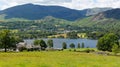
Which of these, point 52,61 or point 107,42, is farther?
point 107,42

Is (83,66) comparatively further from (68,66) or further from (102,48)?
(102,48)

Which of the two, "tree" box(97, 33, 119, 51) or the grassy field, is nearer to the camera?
the grassy field

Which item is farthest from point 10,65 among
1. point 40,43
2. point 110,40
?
point 40,43

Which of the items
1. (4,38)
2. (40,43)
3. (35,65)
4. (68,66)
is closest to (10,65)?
(35,65)

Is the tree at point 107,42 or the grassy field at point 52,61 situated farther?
the tree at point 107,42

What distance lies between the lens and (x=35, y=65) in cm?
4731

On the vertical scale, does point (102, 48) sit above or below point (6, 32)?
Result: below

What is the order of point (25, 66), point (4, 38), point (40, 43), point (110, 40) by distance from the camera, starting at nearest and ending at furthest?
point (25, 66) → point (4, 38) → point (110, 40) → point (40, 43)

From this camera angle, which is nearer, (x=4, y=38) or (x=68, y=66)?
(x=68, y=66)

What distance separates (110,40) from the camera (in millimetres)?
150000

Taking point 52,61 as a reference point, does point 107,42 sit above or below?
below

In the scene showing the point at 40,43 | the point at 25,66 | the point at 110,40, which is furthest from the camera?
the point at 40,43

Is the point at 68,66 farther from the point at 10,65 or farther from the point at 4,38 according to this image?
the point at 4,38

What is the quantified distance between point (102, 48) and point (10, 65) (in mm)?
110266
